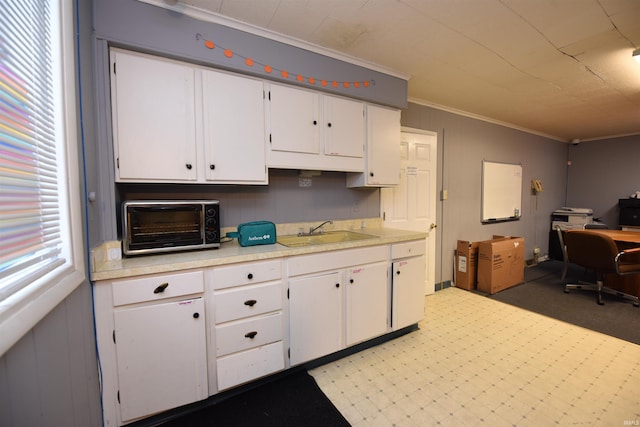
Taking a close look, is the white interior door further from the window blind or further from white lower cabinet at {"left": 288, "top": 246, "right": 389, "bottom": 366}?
the window blind

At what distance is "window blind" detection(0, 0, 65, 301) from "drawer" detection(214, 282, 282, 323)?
0.81 m

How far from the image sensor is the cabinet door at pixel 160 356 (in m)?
1.40

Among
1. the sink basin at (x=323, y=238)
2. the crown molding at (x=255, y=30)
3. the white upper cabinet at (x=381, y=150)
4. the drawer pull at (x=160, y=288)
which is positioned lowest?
the drawer pull at (x=160, y=288)

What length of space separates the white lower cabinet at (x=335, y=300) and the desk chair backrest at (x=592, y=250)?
2783 millimetres

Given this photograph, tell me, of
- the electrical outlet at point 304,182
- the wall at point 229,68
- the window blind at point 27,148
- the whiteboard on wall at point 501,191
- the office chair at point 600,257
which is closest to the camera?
the window blind at point 27,148

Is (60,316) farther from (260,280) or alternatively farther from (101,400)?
(260,280)

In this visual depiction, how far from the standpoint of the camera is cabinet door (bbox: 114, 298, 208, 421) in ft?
4.60

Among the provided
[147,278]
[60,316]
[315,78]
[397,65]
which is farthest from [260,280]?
[397,65]

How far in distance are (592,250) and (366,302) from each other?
3.05m

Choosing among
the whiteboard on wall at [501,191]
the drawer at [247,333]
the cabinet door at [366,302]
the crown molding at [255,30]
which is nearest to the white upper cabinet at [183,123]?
the crown molding at [255,30]

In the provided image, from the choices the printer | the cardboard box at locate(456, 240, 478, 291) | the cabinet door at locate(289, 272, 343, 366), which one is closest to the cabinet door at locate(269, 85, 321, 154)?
the cabinet door at locate(289, 272, 343, 366)

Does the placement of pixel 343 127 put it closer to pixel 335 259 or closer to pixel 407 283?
pixel 335 259

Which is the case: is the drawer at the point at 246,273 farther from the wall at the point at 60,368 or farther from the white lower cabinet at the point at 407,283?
the white lower cabinet at the point at 407,283

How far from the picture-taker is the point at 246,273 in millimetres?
1688
